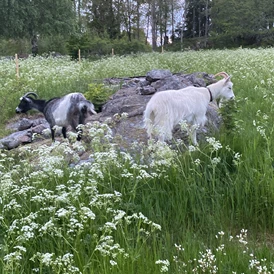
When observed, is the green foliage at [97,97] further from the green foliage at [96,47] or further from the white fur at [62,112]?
the green foliage at [96,47]

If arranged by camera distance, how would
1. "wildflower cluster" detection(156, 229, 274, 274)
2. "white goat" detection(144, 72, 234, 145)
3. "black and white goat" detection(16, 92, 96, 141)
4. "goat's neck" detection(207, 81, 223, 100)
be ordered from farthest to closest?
"black and white goat" detection(16, 92, 96, 141) → "goat's neck" detection(207, 81, 223, 100) → "white goat" detection(144, 72, 234, 145) → "wildflower cluster" detection(156, 229, 274, 274)

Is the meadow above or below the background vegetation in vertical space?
below

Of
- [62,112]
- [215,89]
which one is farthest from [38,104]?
[215,89]

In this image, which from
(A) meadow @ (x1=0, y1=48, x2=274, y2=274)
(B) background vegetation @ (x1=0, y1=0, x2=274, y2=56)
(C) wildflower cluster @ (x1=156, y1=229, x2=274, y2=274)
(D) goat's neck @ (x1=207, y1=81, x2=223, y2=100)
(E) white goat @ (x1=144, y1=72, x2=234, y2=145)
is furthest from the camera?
(B) background vegetation @ (x1=0, y1=0, x2=274, y2=56)

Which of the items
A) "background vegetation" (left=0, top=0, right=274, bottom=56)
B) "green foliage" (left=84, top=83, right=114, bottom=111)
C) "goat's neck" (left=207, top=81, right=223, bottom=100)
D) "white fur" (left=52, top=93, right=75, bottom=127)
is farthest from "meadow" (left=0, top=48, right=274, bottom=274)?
"background vegetation" (left=0, top=0, right=274, bottom=56)

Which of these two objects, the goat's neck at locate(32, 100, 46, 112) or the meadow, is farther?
the goat's neck at locate(32, 100, 46, 112)

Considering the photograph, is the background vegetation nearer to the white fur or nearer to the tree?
the tree

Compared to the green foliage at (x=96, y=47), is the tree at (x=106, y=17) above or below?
above

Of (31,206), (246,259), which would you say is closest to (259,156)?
(246,259)

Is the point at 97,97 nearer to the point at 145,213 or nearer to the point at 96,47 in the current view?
the point at 145,213

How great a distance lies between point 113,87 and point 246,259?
9859mm

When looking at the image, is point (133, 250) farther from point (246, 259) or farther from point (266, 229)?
point (266, 229)

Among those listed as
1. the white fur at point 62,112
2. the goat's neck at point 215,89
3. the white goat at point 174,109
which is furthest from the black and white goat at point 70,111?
the goat's neck at point 215,89

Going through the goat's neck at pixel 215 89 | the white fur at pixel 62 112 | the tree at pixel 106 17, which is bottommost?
the white fur at pixel 62 112
